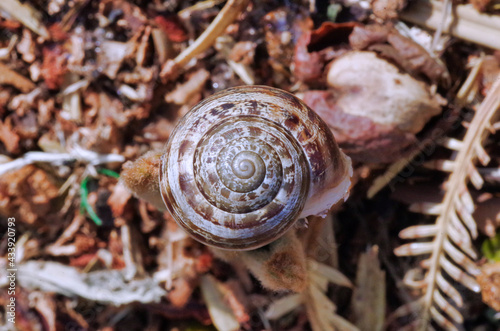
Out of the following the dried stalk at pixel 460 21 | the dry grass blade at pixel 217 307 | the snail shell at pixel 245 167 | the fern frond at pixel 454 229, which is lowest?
the dry grass blade at pixel 217 307

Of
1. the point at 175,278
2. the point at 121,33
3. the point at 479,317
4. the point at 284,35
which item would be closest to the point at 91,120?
the point at 121,33

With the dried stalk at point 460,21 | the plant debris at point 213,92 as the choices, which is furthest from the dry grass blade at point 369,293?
the dried stalk at point 460,21

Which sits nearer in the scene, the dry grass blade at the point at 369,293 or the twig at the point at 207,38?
the twig at the point at 207,38

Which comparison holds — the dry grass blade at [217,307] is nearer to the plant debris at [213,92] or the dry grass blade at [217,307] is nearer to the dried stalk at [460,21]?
the plant debris at [213,92]

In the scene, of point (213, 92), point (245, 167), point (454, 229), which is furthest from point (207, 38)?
point (454, 229)

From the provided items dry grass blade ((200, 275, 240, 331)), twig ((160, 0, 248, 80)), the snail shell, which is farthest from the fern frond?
twig ((160, 0, 248, 80))

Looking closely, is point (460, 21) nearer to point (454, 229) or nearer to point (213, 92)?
point (454, 229)

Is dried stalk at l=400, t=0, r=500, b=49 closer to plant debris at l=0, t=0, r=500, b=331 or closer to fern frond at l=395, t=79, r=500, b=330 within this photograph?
plant debris at l=0, t=0, r=500, b=331
